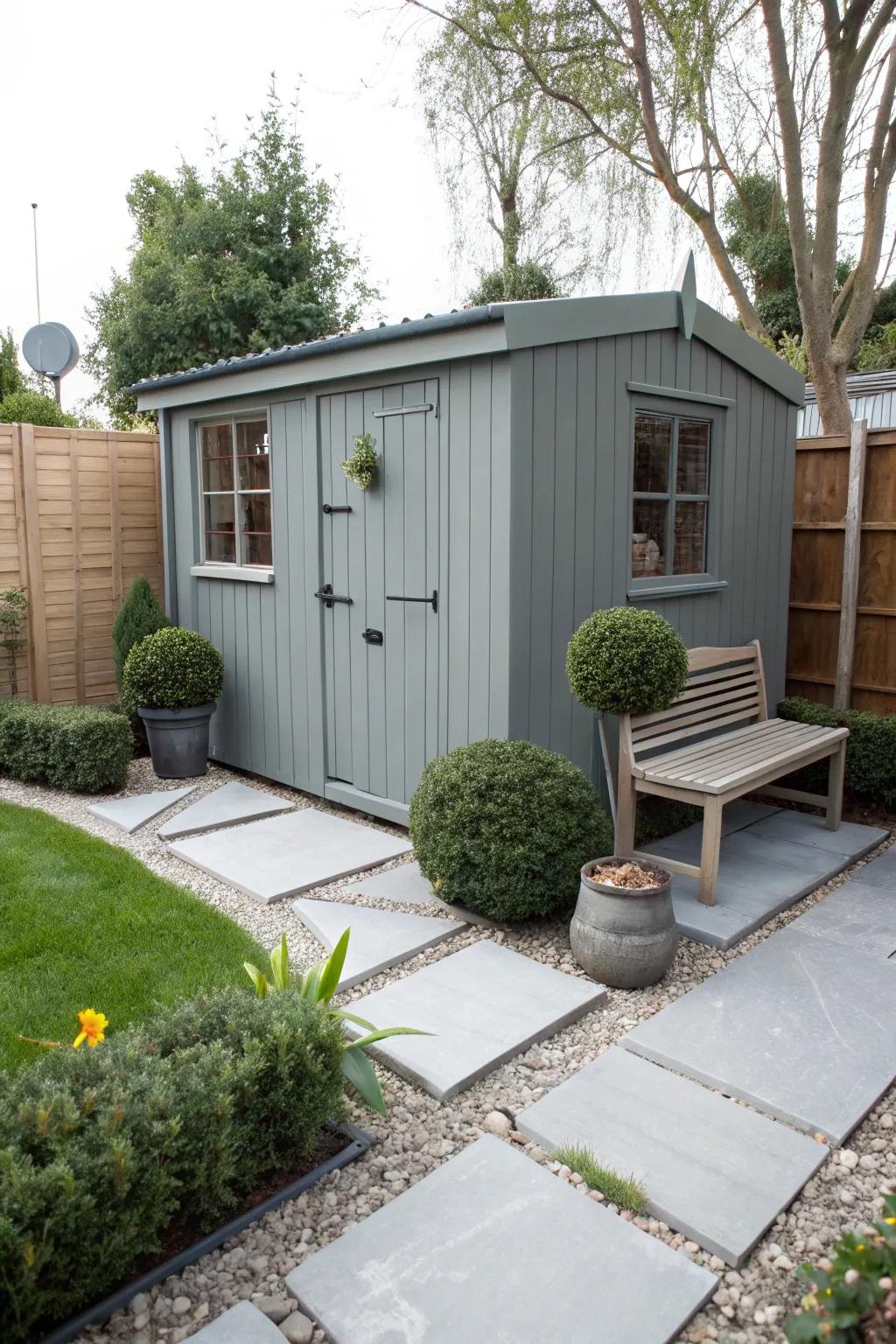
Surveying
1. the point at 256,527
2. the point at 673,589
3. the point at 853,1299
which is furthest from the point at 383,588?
the point at 853,1299

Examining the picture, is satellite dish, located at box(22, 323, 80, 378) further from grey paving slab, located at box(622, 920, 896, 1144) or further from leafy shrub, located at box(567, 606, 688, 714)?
grey paving slab, located at box(622, 920, 896, 1144)

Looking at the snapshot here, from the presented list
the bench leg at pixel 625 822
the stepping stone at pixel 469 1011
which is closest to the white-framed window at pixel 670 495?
the bench leg at pixel 625 822

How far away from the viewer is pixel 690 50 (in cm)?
916

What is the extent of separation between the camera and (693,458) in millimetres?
5129

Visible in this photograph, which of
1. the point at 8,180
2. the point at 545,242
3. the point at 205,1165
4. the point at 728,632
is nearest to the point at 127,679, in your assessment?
the point at 728,632

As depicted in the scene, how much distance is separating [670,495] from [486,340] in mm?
1537

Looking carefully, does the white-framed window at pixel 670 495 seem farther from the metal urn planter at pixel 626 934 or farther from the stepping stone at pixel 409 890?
the metal urn planter at pixel 626 934

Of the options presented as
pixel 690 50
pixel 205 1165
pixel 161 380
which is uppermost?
pixel 690 50

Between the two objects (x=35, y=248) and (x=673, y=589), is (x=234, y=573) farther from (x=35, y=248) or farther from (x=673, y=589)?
(x=35, y=248)

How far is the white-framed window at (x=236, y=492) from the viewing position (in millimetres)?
5660

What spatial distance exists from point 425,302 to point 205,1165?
53.6 ft

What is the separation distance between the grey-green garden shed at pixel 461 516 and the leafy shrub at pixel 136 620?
262 millimetres

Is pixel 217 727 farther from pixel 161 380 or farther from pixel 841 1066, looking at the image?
pixel 841 1066

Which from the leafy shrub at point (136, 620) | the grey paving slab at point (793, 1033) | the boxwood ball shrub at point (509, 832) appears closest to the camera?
the grey paving slab at point (793, 1033)
